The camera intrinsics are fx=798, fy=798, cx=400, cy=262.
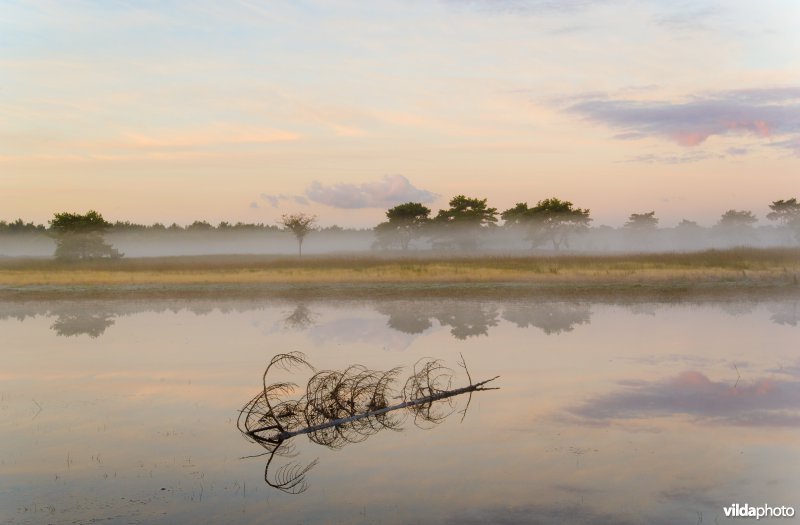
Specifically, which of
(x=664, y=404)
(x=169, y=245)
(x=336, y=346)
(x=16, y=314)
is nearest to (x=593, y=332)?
(x=336, y=346)

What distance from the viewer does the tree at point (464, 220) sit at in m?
107

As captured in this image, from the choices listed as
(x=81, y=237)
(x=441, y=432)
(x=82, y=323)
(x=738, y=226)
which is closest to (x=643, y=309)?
(x=441, y=432)

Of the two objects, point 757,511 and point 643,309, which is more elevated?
point 643,309

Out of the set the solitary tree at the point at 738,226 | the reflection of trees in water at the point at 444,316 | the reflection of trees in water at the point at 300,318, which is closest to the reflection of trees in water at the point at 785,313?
the reflection of trees in water at the point at 444,316

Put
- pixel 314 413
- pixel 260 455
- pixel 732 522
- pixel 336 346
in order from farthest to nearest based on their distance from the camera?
pixel 336 346
pixel 314 413
pixel 260 455
pixel 732 522

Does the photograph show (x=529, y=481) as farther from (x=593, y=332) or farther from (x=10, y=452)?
(x=593, y=332)

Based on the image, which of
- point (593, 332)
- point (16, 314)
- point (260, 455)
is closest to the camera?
point (260, 455)

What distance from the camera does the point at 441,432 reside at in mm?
13000

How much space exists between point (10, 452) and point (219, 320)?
17149 millimetres

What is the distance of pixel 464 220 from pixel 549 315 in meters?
79.2

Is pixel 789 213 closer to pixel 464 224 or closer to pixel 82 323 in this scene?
pixel 464 224

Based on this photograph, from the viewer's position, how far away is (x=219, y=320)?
29.1 metres

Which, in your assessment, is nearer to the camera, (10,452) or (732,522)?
(732,522)

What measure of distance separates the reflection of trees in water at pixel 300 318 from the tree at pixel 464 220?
74.2 meters
